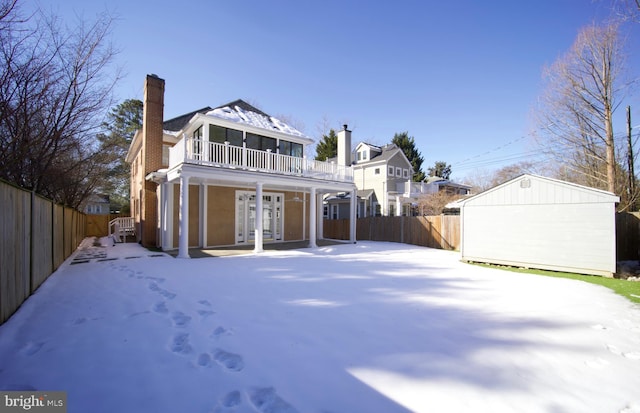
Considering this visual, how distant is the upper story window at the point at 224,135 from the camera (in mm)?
11770

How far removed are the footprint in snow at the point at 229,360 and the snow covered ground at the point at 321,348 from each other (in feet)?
0.05

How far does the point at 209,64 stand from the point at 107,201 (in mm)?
34276

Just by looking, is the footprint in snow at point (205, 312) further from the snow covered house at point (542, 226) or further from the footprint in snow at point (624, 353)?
the snow covered house at point (542, 226)

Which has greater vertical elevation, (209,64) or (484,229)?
(209,64)

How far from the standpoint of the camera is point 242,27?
9.84 meters

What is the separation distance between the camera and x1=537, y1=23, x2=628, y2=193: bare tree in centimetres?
1291

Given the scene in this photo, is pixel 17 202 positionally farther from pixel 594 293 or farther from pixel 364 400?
pixel 594 293

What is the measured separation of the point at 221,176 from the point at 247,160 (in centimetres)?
198

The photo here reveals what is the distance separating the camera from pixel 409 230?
16094mm

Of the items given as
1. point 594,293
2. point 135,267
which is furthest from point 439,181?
point 135,267

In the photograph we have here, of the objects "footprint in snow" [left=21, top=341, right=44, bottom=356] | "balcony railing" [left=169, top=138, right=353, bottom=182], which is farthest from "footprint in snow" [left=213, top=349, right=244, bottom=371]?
"balcony railing" [left=169, top=138, right=353, bottom=182]

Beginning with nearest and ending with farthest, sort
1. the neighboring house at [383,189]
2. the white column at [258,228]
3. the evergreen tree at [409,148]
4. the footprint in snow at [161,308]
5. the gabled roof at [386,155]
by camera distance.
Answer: the footprint in snow at [161,308] < the white column at [258,228] < the neighboring house at [383,189] < the gabled roof at [386,155] < the evergreen tree at [409,148]

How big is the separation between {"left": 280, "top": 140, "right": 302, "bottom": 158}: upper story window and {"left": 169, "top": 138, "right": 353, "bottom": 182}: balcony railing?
1195 mm

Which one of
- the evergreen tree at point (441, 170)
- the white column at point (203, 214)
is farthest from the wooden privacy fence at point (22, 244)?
the evergreen tree at point (441, 170)
